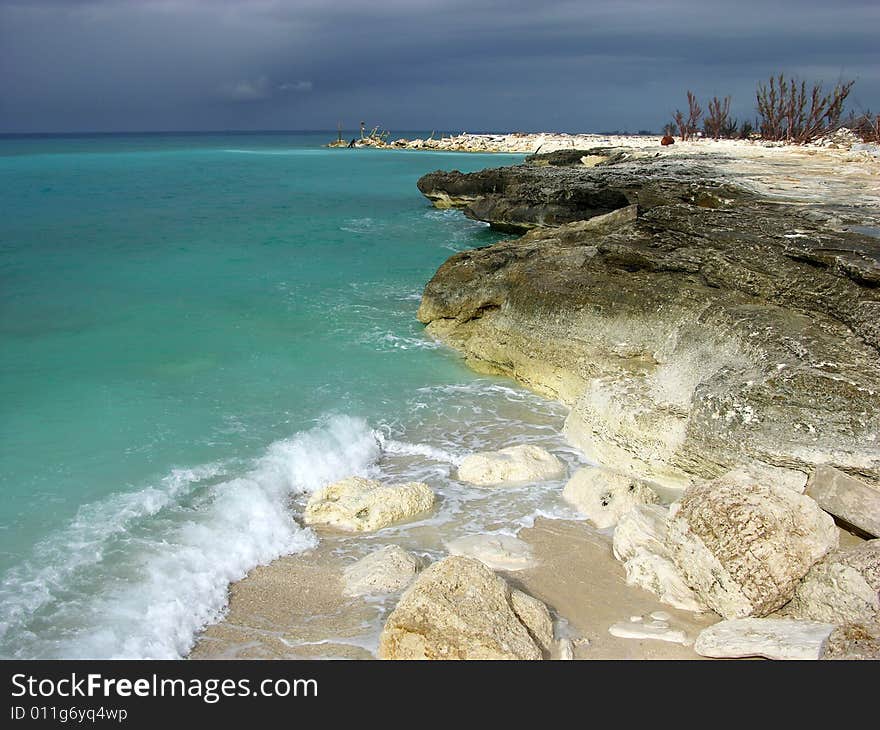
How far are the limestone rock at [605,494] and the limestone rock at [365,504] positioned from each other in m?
1.34

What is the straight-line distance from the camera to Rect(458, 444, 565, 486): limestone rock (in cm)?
651

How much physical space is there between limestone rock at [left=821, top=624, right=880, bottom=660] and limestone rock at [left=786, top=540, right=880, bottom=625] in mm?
230

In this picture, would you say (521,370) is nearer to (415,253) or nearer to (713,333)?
(713,333)

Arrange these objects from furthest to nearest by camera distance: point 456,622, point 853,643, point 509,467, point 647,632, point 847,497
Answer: point 509,467
point 847,497
point 647,632
point 456,622
point 853,643

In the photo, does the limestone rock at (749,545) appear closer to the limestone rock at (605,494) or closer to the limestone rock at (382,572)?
the limestone rock at (605,494)

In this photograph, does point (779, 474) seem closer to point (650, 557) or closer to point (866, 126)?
point (650, 557)

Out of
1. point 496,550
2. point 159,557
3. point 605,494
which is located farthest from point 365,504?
point 605,494

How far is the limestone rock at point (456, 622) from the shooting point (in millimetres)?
3703

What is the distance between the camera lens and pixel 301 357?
10.3 metres

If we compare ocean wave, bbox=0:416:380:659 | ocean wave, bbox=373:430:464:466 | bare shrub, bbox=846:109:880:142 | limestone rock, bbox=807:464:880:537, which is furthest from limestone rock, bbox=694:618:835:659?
bare shrub, bbox=846:109:880:142

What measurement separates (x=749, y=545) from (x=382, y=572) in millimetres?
2537

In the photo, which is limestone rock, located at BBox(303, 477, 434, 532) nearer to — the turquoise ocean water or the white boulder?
the turquoise ocean water

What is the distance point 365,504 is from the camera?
→ 5.89 metres

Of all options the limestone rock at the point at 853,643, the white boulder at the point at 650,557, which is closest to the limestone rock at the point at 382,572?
the white boulder at the point at 650,557
